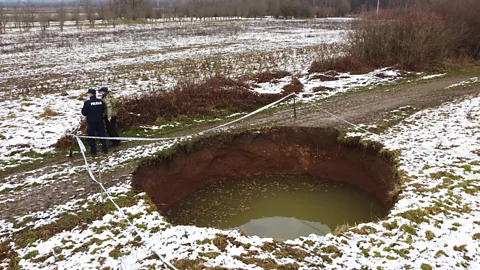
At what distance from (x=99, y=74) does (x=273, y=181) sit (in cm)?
1432

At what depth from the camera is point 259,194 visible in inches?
439

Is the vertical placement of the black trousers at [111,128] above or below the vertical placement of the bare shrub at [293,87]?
below

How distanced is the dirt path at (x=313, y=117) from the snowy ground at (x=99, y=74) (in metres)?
1.44

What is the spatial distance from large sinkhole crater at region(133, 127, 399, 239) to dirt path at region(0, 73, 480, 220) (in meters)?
0.80

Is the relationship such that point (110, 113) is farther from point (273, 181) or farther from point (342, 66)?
point (342, 66)

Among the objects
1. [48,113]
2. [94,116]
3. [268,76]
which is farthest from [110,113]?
[268,76]

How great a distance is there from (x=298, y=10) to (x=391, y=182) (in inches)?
3148

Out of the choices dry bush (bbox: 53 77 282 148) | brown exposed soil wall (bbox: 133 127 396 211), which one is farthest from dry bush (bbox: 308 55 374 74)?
brown exposed soil wall (bbox: 133 127 396 211)

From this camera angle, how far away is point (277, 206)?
10.6 m

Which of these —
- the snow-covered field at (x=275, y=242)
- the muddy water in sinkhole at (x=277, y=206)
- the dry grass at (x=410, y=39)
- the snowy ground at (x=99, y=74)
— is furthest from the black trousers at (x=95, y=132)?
the dry grass at (x=410, y=39)

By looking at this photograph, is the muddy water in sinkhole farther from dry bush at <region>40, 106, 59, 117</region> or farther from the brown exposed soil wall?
dry bush at <region>40, 106, 59, 117</region>

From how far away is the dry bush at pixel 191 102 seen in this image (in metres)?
13.1

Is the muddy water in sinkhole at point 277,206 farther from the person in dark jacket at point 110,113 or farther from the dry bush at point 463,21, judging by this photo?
the dry bush at point 463,21

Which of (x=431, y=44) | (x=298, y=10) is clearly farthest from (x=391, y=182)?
(x=298, y=10)
